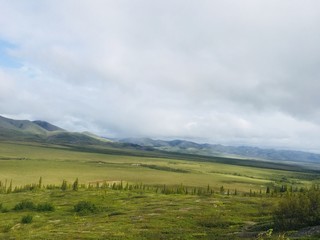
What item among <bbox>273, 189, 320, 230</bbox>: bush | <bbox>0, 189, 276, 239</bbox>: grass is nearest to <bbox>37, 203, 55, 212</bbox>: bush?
<bbox>0, 189, 276, 239</bbox>: grass

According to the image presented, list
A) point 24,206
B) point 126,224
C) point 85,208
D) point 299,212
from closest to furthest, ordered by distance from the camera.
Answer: point 299,212, point 126,224, point 85,208, point 24,206

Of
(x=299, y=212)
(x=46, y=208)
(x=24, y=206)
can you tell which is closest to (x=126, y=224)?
(x=299, y=212)

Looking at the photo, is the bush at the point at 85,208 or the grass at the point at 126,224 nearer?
the grass at the point at 126,224

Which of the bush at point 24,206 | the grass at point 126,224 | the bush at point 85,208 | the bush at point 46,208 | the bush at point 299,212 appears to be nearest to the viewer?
the bush at point 299,212

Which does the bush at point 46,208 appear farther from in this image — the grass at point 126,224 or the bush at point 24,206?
the bush at point 24,206

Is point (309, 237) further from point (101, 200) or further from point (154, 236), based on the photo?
point (101, 200)

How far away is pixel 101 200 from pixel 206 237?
84437 mm

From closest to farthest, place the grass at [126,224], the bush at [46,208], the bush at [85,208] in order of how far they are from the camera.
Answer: the grass at [126,224] → the bush at [85,208] → the bush at [46,208]

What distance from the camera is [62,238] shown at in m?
54.7

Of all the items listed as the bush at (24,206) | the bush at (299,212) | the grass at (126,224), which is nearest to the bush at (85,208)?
the grass at (126,224)

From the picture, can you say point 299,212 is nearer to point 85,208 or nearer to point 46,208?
point 85,208

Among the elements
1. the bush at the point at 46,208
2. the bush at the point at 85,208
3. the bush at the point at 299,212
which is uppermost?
the bush at the point at 299,212

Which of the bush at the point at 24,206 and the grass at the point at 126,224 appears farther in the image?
the bush at the point at 24,206

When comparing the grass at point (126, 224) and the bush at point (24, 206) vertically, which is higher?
the grass at point (126, 224)
